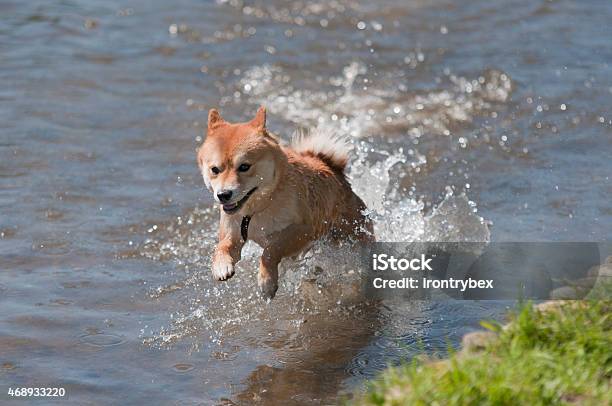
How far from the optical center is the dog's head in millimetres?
5273

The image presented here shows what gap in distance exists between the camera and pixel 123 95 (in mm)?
9961

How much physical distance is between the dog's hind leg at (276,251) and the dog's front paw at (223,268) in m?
0.22

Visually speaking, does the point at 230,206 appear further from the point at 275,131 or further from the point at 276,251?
the point at 275,131

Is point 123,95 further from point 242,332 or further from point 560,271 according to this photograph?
point 560,271

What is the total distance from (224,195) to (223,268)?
0.49m

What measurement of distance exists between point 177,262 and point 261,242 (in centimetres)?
114

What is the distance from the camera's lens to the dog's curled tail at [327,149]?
6363 millimetres

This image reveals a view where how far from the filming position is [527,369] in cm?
369

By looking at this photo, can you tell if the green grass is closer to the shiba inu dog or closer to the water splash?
the shiba inu dog

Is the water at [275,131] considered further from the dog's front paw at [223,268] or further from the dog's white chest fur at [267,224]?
the dog's white chest fur at [267,224]

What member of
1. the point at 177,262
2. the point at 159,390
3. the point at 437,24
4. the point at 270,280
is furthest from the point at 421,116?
the point at 159,390

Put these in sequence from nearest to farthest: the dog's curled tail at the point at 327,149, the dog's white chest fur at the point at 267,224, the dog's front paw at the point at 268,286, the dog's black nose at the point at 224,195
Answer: the dog's black nose at the point at 224,195
the dog's front paw at the point at 268,286
the dog's white chest fur at the point at 267,224
the dog's curled tail at the point at 327,149

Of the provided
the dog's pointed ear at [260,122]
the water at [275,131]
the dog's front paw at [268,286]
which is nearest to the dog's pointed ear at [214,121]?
the dog's pointed ear at [260,122]

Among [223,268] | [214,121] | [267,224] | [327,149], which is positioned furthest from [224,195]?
[327,149]
